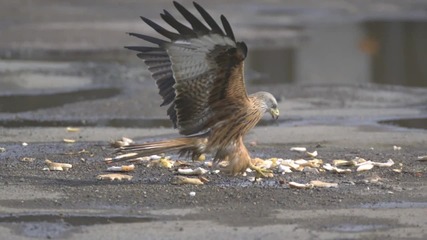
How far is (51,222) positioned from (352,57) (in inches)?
581

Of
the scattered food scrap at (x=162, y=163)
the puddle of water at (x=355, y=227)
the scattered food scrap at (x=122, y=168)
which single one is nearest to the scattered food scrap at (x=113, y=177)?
the scattered food scrap at (x=122, y=168)

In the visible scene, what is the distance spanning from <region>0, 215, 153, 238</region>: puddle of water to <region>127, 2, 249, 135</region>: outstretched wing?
4.92ft

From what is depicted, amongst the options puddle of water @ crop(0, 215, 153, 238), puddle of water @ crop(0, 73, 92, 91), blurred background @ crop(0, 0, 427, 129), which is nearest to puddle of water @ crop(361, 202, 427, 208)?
puddle of water @ crop(0, 215, 153, 238)

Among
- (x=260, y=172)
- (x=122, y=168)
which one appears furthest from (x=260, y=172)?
(x=122, y=168)

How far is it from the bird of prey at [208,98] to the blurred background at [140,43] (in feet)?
11.9

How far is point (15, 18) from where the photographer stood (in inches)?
998

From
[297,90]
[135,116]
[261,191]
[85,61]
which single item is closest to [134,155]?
[261,191]

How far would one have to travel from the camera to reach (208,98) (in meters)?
8.60

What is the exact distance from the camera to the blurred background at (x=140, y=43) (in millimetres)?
13648

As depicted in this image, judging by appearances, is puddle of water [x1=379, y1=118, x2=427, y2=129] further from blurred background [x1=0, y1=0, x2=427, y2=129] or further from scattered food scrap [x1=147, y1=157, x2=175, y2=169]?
scattered food scrap [x1=147, y1=157, x2=175, y2=169]

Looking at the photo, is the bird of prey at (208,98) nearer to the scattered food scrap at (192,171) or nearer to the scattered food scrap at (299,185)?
the scattered food scrap at (192,171)

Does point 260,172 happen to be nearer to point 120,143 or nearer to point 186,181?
point 186,181

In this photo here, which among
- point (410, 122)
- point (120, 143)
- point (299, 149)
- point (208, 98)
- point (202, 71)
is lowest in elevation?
point (410, 122)

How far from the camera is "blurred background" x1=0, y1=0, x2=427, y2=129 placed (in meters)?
13.6
